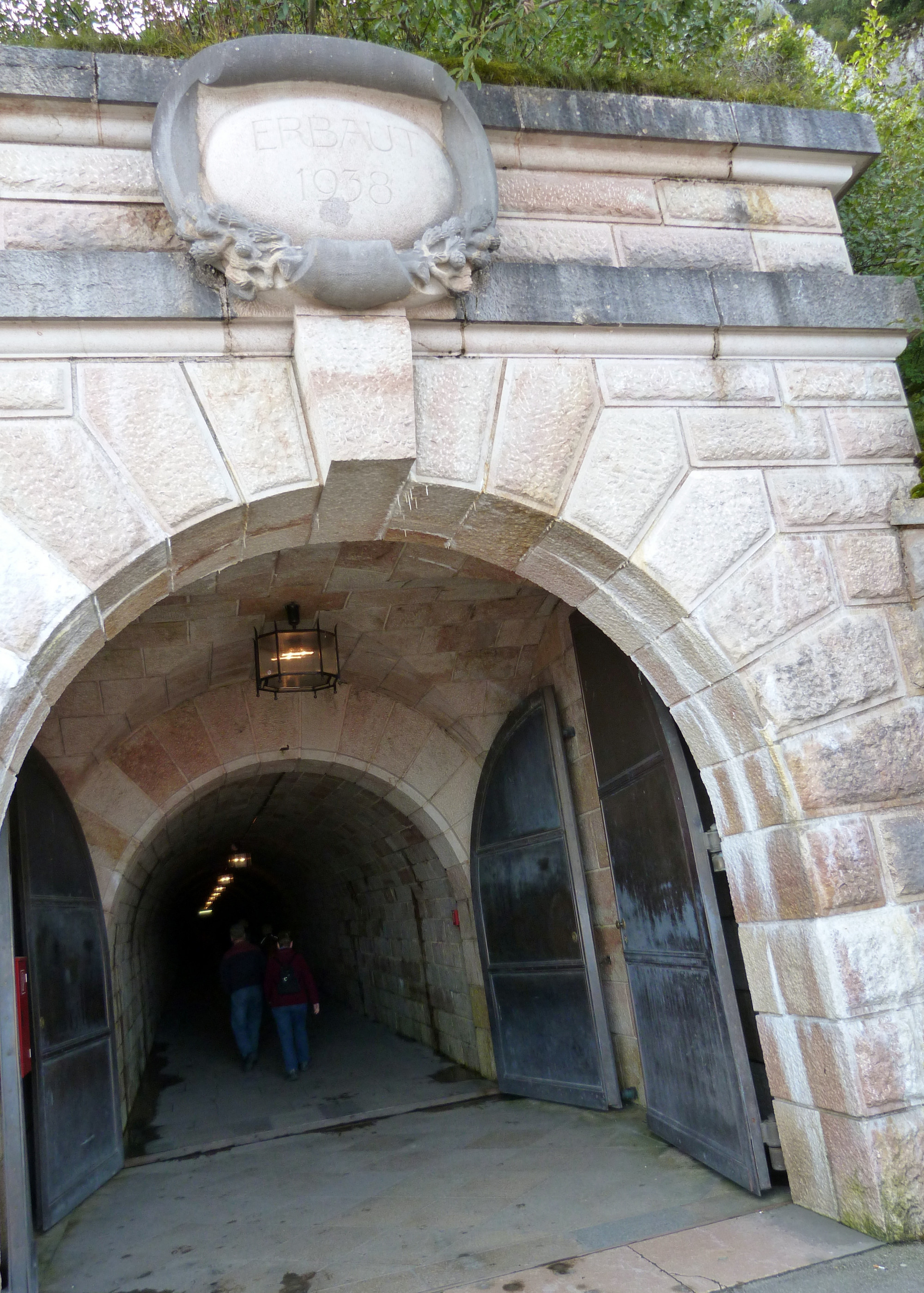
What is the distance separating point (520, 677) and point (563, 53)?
2.94 metres

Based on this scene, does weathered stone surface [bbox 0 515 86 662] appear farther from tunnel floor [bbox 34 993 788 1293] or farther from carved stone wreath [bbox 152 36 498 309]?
tunnel floor [bbox 34 993 788 1293]

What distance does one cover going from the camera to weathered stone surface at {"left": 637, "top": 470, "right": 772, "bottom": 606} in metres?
2.78

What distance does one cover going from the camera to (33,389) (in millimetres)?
2381

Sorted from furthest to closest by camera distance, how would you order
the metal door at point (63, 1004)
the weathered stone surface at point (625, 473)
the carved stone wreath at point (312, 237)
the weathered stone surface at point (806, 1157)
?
the metal door at point (63, 1004), the weathered stone surface at point (625, 473), the weathered stone surface at point (806, 1157), the carved stone wreath at point (312, 237)

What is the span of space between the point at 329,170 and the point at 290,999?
5668 millimetres

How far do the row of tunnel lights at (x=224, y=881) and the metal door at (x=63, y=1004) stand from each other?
6.35 m

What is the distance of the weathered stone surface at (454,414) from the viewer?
2668 millimetres

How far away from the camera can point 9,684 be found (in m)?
2.18

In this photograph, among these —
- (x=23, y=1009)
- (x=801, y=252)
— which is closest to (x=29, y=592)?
(x=23, y=1009)

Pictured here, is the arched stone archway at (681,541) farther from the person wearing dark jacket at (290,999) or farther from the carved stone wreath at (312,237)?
the person wearing dark jacket at (290,999)

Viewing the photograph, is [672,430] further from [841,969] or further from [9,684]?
[9,684]

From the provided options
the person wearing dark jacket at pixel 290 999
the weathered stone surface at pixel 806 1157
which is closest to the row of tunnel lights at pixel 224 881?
the person wearing dark jacket at pixel 290 999

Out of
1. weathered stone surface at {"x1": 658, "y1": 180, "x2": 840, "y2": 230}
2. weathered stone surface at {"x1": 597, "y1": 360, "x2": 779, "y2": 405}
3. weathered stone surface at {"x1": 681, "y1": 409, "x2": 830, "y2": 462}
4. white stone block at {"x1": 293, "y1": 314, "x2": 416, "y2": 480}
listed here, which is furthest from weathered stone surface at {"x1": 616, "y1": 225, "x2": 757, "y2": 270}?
white stone block at {"x1": 293, "y1": 314, "x2": 416, "y2": 480}

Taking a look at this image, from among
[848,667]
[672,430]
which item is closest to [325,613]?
[672,430]
